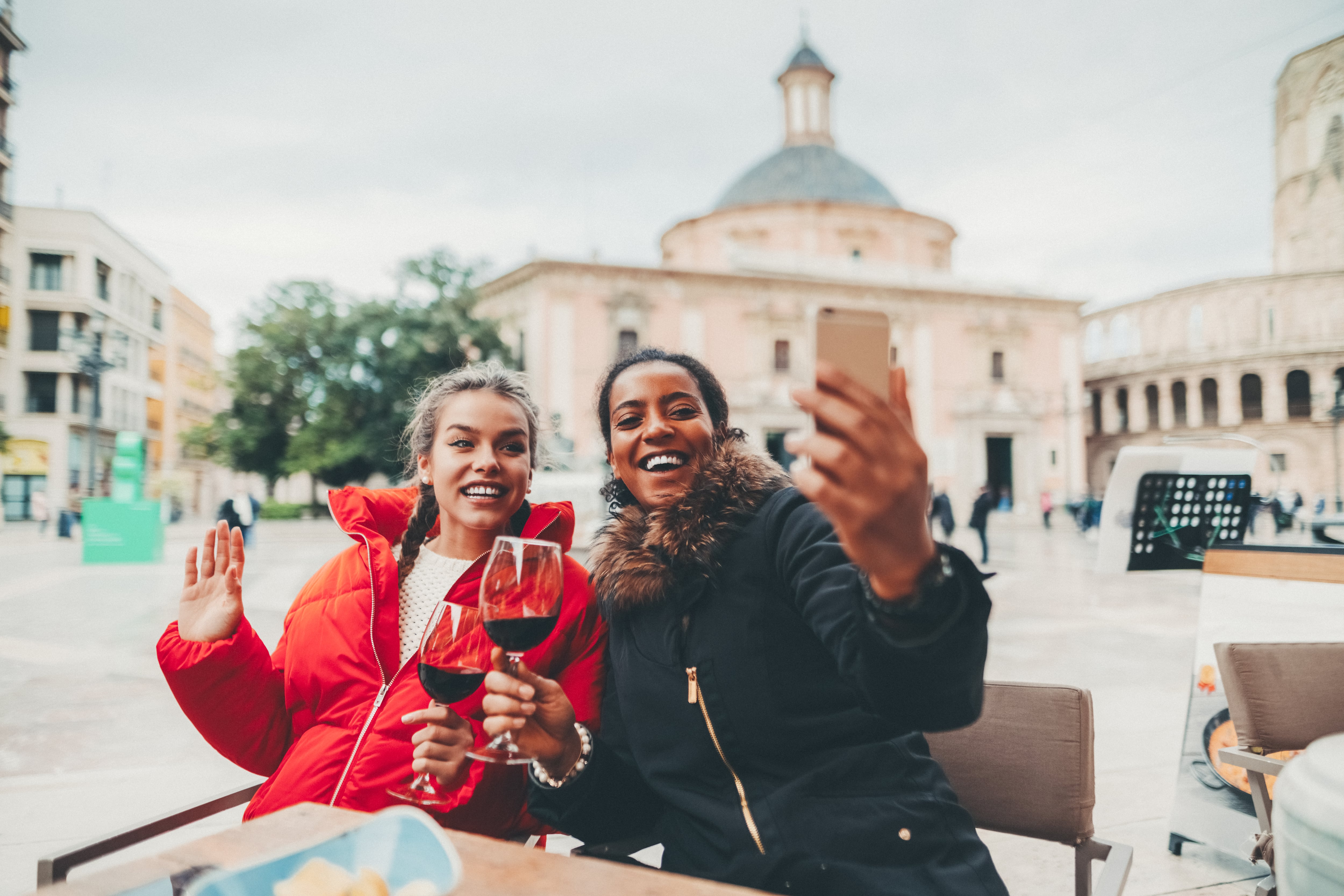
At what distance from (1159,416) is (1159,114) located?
1259 cm

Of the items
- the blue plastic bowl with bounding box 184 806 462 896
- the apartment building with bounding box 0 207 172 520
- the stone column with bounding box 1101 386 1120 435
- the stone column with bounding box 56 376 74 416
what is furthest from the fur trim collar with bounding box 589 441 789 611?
the stone column with bounding box 1101 386 1120 435

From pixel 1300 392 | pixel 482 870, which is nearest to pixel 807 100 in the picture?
pixel 1300 392

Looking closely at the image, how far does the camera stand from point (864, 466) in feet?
2.48

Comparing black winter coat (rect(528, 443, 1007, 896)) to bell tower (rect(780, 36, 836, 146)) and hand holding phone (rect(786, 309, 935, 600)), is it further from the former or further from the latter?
bell tower (rect(780, 36, 836, 146))

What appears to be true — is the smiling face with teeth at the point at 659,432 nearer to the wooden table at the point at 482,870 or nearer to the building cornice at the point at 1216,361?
the wooden table at the point at 482,870

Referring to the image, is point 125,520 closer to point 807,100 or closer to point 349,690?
point 349,690

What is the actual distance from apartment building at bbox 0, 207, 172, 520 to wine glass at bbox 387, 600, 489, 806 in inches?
704

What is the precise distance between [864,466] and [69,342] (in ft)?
93.5

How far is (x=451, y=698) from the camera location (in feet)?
4.38

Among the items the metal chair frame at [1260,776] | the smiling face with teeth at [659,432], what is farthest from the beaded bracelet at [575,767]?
the metal chair frame at [1260,776]

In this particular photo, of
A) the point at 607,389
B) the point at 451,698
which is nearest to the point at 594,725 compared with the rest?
the point at 451,698

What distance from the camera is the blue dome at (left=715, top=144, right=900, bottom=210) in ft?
111

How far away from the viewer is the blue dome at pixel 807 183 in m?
33.8

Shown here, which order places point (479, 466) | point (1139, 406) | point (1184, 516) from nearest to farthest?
point (479, 466) → point (1184, 516) → point (1139, 406)
